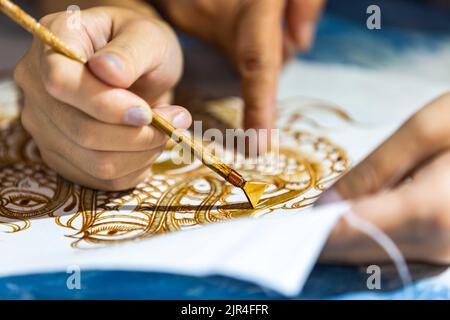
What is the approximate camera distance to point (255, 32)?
69cm

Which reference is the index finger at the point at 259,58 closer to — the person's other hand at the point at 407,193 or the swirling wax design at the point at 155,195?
the swirling wax design at the point at 155,195

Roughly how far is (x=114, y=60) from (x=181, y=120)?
0.24 ft

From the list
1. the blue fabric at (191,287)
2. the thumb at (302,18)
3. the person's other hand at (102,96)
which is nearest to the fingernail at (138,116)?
the person's other hand at (102,96)

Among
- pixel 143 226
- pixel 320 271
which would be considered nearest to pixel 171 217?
pixel 143 226

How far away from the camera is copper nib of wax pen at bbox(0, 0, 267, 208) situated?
17.9 inches

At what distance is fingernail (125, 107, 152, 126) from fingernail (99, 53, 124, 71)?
31 mm

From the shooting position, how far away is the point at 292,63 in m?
0.82

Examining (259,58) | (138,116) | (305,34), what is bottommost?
(138,116)

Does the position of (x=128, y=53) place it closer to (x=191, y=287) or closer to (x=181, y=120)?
(x=181, y=120)

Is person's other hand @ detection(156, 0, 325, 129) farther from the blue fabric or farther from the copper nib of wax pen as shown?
the blue fabric

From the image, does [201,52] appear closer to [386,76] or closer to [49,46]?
[386,76]

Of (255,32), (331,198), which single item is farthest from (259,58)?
(331,198)

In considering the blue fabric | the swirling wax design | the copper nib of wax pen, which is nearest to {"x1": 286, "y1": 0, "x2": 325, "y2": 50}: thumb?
the swirling wax design
